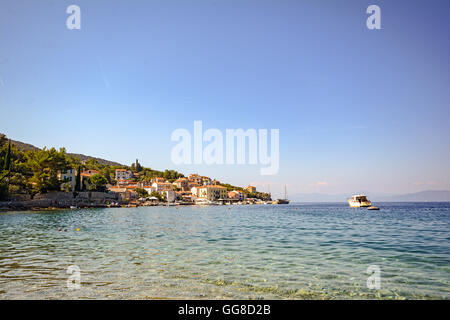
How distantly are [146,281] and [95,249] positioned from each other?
7.41m

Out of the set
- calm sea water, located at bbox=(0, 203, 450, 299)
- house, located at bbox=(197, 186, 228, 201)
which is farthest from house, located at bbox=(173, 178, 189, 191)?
calm sea water, located at bbox=(0, 203, 450, 299)

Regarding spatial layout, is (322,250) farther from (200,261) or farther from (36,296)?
(36,296)

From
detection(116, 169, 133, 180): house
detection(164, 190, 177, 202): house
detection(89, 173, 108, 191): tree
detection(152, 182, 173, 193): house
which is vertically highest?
detection(116, 169, 133, 180): house

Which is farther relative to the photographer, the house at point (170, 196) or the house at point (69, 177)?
the house at point (170, 196)

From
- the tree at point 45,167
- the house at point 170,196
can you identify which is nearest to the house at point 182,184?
the house at point 170,196

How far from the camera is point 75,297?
7.30 metres

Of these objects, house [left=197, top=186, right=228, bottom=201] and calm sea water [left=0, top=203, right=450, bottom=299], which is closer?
calm sea water [left=0, top=203, right=450, bottom=299]

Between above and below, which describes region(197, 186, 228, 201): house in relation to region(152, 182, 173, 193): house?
below

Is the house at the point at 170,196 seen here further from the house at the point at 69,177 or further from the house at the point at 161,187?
the house at the point at 69,177

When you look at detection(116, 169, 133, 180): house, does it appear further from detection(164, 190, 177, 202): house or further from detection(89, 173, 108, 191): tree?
detection(89, 173, 108, 191): tree

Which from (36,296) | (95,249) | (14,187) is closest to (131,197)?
(14,187)

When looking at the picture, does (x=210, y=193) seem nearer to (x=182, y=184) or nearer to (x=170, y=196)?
(x=182, y=184)

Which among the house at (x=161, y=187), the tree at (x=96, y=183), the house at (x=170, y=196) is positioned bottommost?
the house at (x=170, y=196)
